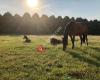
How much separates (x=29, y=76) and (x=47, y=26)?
80.8 metres

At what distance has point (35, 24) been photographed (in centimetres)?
9331

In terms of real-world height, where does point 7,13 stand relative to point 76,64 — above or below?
above

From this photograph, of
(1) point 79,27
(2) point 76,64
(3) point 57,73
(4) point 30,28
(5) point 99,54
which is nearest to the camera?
(3) point 57,73

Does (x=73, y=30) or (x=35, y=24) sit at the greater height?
(x=35, y=24)

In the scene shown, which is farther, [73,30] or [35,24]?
[35,24]

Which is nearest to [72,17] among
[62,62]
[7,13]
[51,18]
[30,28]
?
[51,18]

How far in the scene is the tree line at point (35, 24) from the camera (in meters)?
88.5

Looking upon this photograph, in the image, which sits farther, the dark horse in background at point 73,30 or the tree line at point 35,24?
the tree line at point 35,24

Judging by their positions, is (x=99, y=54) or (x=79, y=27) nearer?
(x=99, y=54)

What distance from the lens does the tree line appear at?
88.5 metres

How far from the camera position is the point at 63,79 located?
13.5 metres

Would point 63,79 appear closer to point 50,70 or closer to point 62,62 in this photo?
point 50,70

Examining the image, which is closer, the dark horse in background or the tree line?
the dark horse in background

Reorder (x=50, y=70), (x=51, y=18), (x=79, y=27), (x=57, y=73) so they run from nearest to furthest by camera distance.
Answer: (x=57, y=73), (x=50, y=70), (x=79, y=27), (x=51, y=18)
